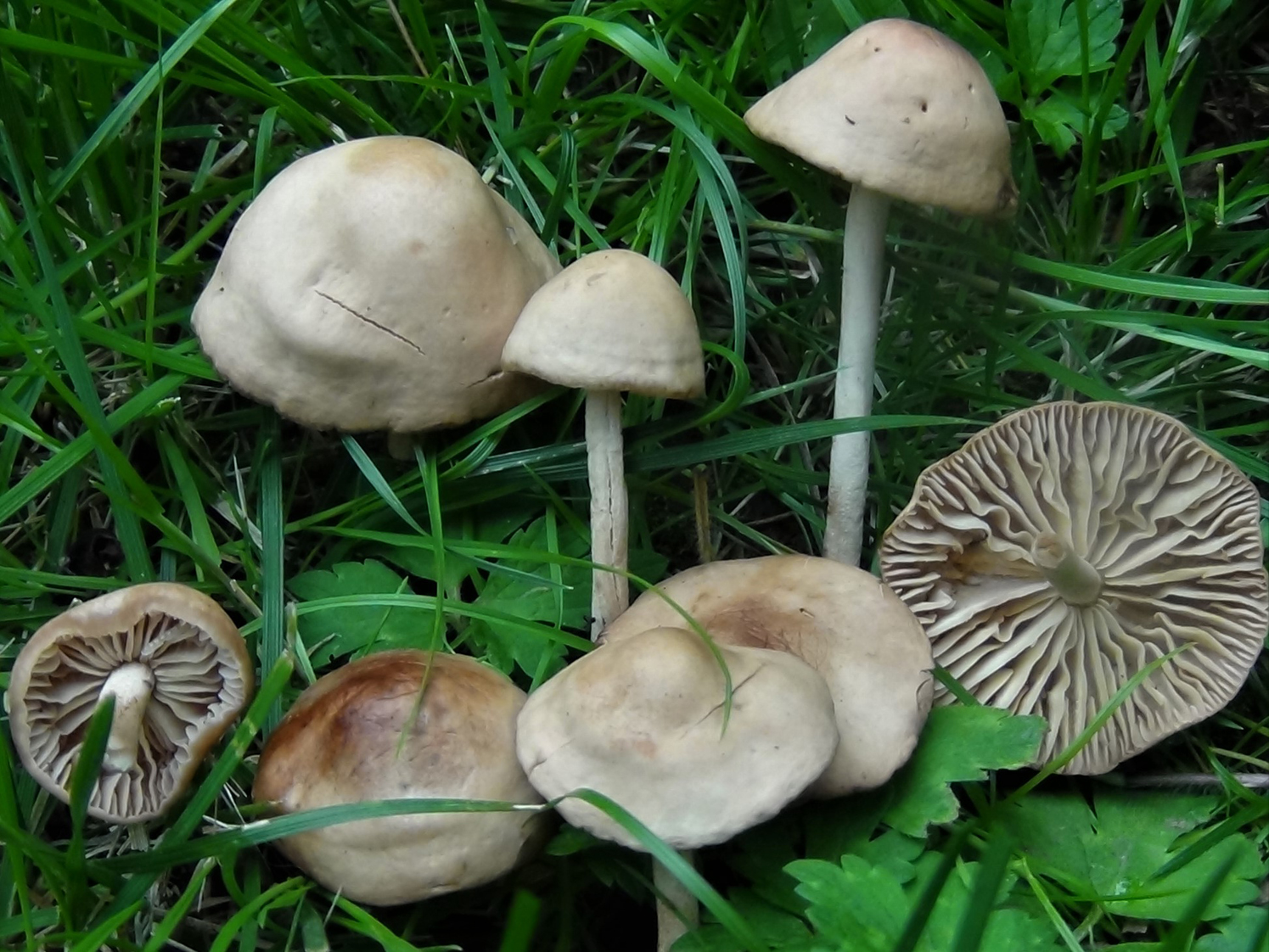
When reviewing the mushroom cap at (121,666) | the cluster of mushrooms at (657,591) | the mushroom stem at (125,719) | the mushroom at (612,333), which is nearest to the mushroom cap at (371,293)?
the cluster of mushrooms at (657,591)

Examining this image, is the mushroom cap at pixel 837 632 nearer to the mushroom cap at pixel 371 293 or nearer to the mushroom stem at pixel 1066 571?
the mushroom stem at pixel 1066 571

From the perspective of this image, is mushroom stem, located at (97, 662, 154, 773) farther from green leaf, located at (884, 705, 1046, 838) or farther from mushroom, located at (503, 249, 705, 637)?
green leaf, located at (884, 705, 1046, 838)

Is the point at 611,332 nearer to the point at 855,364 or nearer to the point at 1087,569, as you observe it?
the point at 855,364

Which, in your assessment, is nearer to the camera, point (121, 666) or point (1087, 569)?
point (121, 666)

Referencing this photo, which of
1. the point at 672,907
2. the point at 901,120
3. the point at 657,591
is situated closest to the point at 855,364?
the point at 901,120

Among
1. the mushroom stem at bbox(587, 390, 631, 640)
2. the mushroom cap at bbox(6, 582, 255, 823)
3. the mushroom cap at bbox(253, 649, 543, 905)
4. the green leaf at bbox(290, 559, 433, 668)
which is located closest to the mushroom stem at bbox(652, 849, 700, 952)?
the mushroom cap at bbox(253, 649, 543, 905)

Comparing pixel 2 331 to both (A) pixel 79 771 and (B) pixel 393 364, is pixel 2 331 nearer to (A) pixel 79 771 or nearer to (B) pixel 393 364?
(B) pixel 393 364

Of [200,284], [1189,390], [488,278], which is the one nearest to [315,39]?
[200,284]

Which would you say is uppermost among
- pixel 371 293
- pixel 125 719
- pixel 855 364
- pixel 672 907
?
pixel 371 293
